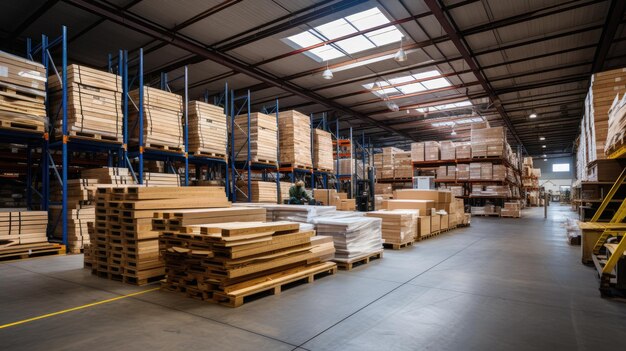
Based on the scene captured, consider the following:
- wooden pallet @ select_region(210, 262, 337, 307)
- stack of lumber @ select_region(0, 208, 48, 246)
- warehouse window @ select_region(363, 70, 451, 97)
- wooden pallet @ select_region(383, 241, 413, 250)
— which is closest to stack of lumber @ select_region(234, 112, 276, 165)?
warehouse window @ select_region(363, 70, 451, 97)

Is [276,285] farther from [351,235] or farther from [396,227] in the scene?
[396,227]

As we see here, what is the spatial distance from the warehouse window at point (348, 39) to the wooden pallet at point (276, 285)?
746 centimetres

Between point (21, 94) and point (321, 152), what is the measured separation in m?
11.4

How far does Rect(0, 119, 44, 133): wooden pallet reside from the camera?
279 inches

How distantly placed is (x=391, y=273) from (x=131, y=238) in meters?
3.98

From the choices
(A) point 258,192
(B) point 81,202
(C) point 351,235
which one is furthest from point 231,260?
(A) point 258,192

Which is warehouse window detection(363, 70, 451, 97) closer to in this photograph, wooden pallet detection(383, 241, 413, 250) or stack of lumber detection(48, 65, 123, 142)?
wooden pallet detection(383, 241, 413, 250)

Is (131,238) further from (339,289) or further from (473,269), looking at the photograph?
(473,269)

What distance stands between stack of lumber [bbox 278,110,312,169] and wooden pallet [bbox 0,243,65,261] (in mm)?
8580

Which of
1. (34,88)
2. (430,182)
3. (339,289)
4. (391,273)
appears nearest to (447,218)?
(430,182)

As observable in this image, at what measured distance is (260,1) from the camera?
9.37 metres

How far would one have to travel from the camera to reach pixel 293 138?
14.5 m

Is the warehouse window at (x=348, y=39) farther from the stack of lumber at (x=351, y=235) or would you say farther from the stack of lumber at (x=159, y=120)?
the stack of lumber at (x=351, y=235)

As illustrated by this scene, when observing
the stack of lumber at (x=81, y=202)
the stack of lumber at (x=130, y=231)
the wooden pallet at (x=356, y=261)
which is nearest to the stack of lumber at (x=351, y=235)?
the wooden pallet at (x=356, y=261)
